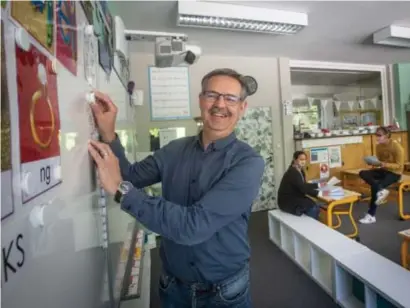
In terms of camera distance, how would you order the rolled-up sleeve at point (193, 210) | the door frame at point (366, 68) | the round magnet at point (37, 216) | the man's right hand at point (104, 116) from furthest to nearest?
the door frame at point (366, 68) < the man's right hand at point (104, 116) < the rolled-up sleeve at point (193, 210) < the round magnet at point (37, 216)

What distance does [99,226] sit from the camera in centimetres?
106

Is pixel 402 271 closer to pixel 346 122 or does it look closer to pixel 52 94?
pixel 52 94

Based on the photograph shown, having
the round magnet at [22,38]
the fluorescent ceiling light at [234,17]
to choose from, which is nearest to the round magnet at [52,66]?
the round magnet at [22,38]

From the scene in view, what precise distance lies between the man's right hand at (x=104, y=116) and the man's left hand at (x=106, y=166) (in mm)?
62

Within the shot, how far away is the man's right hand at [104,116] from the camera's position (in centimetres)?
96

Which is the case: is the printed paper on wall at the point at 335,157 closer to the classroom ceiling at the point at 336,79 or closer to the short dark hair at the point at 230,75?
the classroom ceiling at the point at 336,79

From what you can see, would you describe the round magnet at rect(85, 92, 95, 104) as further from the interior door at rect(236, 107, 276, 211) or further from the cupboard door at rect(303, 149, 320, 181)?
the cupboard door at rect(303, 149, 320, 181)

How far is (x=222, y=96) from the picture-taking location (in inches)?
37.1

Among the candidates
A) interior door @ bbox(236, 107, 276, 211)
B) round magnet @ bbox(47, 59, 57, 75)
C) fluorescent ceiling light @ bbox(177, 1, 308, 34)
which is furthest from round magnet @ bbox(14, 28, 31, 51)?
interior door @ bbox(236, 107, 276, 211)

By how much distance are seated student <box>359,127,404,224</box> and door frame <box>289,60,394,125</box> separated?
1.87 meters

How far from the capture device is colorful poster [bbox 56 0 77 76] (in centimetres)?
69

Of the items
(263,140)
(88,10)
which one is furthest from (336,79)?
(88,10)

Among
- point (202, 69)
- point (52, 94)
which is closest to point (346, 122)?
Result: point (202, 69)

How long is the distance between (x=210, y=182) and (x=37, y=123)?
0.57 meters
